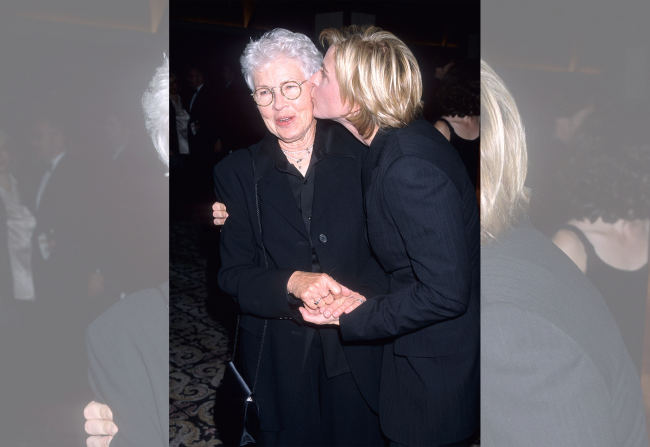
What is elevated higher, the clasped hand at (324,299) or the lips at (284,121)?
the lips at (284,121)

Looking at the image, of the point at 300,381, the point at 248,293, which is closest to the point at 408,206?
the point at 248,293

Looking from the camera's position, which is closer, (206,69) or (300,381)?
(300,381)

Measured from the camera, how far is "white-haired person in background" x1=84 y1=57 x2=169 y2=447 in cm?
122

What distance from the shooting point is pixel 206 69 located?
34.8 ft

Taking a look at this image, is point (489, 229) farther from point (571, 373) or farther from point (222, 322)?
point (222, 322)

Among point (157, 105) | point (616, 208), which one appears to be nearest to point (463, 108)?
point (616, 208)

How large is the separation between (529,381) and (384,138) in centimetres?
71

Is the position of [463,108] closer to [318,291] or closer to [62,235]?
[318,291]

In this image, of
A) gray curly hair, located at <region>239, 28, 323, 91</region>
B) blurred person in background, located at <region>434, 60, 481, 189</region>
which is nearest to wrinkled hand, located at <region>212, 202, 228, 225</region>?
gray curly hair, located at <region>239, 28, 323, 91</region>

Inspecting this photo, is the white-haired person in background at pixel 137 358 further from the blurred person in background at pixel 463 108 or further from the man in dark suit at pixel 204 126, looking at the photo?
the man in dark suit at pixel 204 126

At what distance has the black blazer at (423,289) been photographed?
118cm

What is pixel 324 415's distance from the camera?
1753 millimetres

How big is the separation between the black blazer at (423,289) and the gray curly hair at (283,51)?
0.47m

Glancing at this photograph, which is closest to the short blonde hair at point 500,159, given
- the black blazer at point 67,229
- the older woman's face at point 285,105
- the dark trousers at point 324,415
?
the older woman's face at point 285,105
